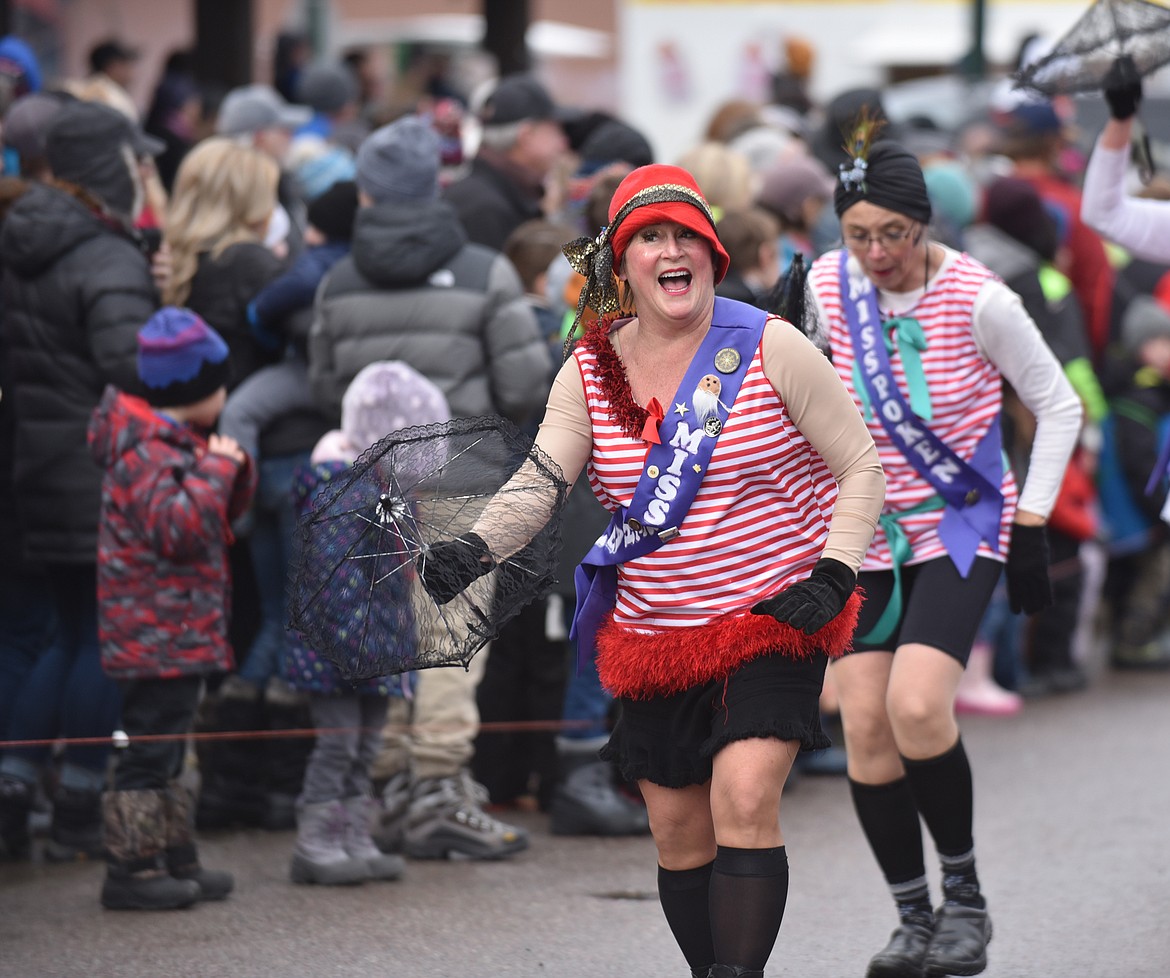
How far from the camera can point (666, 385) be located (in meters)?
4.41

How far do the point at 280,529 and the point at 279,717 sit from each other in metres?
0.66

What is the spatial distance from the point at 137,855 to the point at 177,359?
1482 mm

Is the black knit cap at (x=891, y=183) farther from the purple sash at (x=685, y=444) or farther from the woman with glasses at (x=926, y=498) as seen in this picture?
the purple sash at (x=685, y=444)

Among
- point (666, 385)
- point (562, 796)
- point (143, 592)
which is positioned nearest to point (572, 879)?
point (562, 796)

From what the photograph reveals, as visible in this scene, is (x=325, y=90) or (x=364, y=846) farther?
(x=325, y=90)

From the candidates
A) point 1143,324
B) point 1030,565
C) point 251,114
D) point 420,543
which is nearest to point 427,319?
point 1030,565

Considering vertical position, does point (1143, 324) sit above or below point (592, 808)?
above

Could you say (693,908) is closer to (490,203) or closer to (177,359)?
(177,359)

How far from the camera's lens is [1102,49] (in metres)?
5.84

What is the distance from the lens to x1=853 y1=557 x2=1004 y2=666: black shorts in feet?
17.2

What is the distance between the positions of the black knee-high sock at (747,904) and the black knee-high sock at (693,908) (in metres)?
0.23

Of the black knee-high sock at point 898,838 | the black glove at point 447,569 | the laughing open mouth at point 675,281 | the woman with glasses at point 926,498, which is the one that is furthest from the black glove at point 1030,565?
the black glove at point 447,569

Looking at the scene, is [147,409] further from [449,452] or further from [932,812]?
[932,812]

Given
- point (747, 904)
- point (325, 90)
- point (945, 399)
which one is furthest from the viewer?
point (325, 90)
